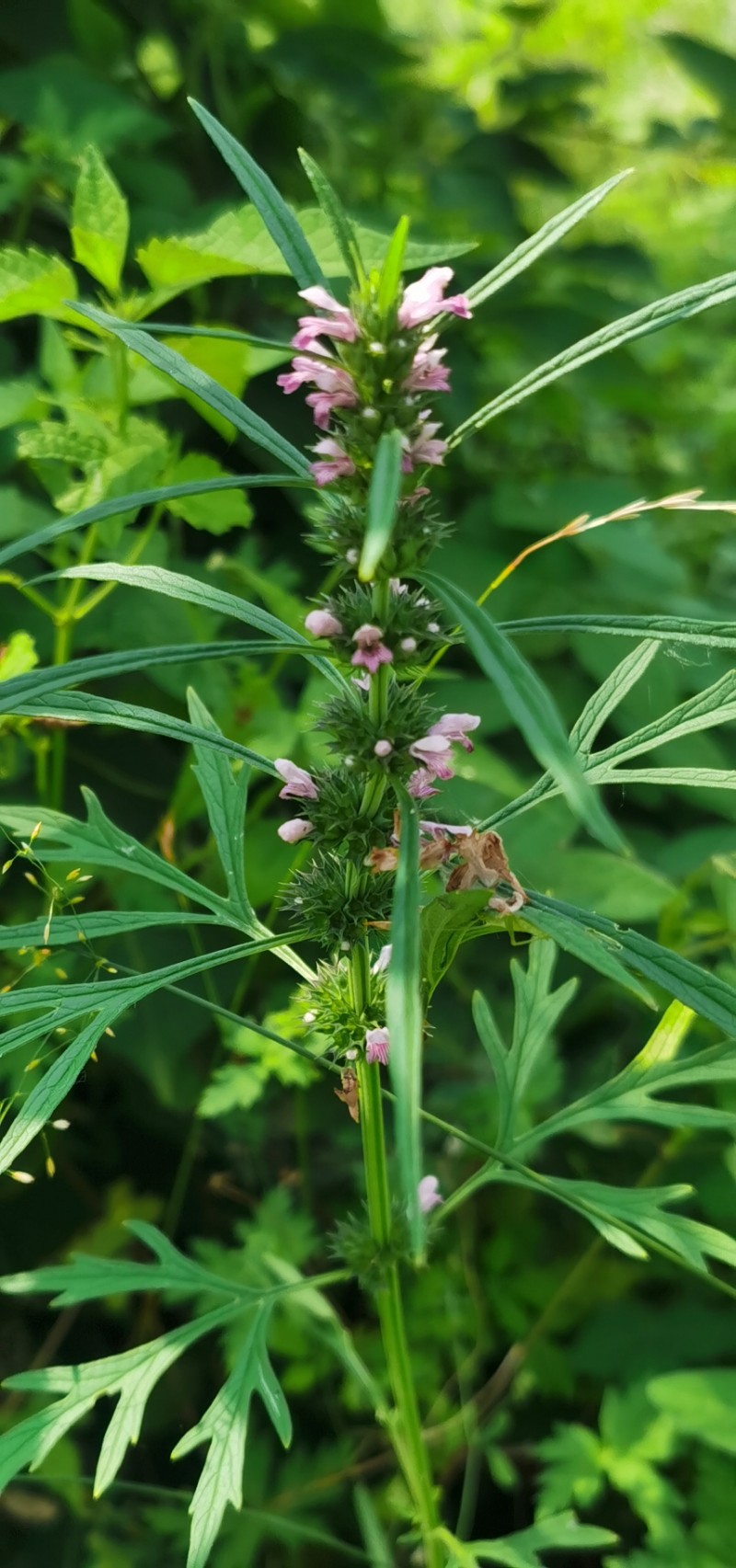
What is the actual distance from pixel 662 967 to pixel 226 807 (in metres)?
0.35

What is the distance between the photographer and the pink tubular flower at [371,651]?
Result: 1.80 feet

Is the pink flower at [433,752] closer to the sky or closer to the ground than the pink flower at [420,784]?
closer to the sky

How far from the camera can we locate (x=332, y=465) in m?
0.54

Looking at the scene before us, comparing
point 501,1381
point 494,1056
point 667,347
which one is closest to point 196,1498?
point 494,1056

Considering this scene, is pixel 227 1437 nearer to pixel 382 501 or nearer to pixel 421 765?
pixel 421 765

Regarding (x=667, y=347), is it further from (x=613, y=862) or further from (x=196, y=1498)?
(x=196, y=1498)

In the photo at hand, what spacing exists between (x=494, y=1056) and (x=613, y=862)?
1.45 feet

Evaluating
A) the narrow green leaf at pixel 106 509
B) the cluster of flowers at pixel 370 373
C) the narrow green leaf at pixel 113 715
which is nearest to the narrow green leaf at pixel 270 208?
the cluster of flowers at pixel 370 373

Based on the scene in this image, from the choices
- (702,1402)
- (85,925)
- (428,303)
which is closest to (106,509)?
(428,303)

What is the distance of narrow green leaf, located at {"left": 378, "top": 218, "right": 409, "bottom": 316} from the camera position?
46 centimetres

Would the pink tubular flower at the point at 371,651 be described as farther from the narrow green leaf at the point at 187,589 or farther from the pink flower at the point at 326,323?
the pink flower at the point at 326,323

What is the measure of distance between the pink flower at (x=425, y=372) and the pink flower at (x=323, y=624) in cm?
11

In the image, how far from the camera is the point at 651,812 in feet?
5.12

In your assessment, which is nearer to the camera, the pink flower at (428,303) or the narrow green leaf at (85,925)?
the pink flower at (428,303)
